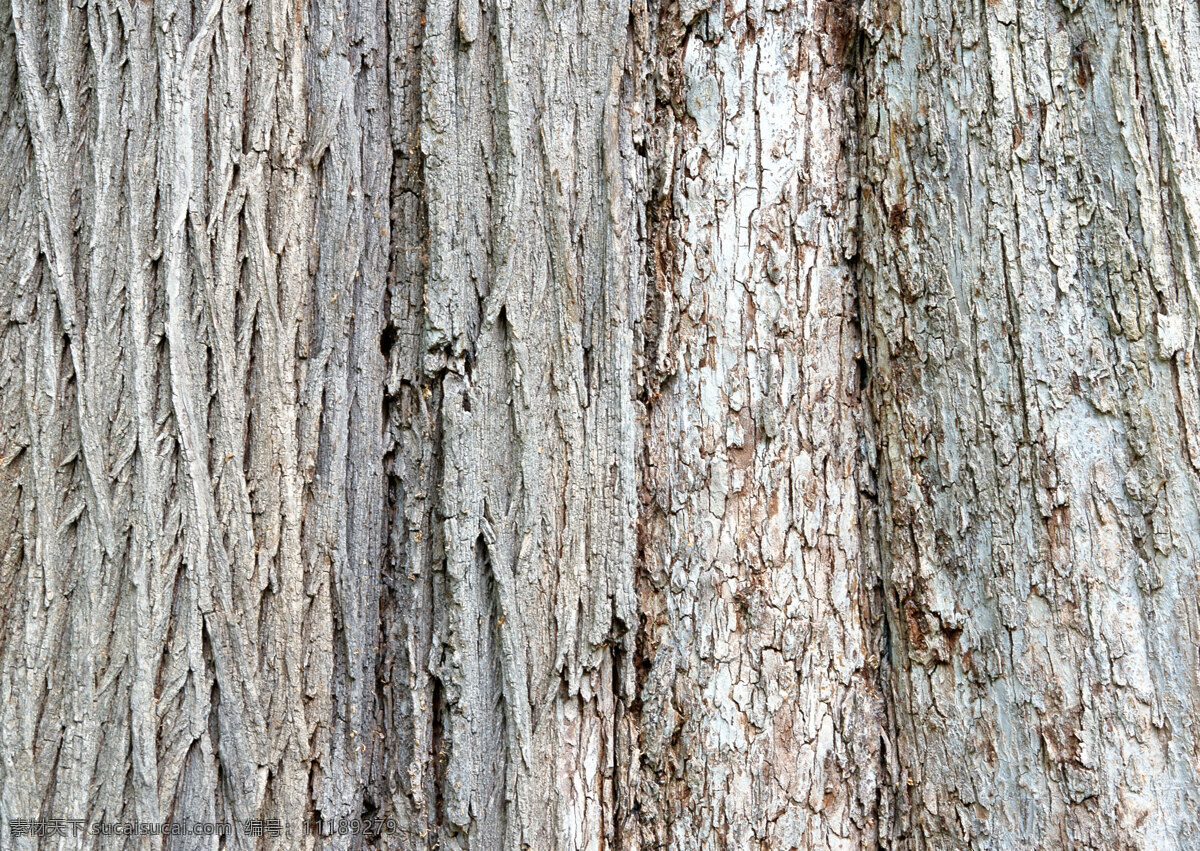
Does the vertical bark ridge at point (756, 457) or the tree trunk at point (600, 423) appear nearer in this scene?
the tree trunk at point (600, 423)

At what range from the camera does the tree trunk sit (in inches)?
58.6

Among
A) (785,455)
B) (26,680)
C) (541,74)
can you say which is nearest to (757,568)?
(785,455)

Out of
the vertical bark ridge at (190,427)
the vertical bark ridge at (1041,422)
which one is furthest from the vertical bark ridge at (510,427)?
the vertical bark ridge at (1041,422)

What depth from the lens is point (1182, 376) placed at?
4.88ft

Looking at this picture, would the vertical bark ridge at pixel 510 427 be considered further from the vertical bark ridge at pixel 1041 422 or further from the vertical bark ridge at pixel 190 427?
the vertical bark ridge at pixel 1041 422

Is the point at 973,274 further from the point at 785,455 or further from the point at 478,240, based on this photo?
the point at 478,240

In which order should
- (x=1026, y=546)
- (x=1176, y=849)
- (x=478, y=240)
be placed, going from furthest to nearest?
(x=478, y=240), (x=1026, y=546), (x=1176, y=849)

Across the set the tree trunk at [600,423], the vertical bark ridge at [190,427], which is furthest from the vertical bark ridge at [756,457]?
the vertical bark ridge at [190,427]

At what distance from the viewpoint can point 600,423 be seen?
164 cm

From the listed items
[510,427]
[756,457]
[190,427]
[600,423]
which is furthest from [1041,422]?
[190,427]

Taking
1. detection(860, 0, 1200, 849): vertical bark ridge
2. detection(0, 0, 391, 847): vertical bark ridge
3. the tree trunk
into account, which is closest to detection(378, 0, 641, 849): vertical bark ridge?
the tree trunk

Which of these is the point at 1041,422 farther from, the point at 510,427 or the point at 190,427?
the point at 190,427

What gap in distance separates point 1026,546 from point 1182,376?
1.40 ft

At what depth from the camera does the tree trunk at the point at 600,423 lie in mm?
1488
